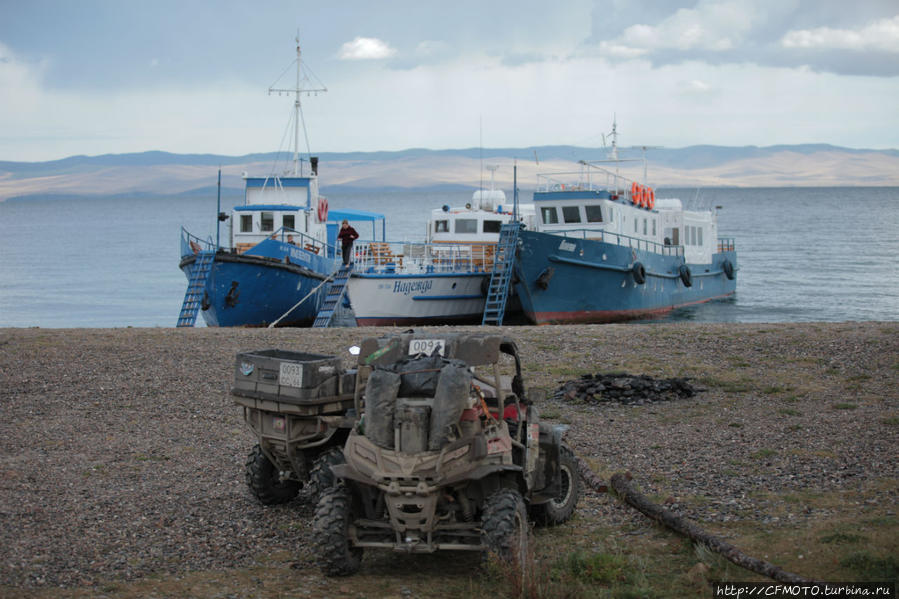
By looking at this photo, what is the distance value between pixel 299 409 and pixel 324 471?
561 millimetres

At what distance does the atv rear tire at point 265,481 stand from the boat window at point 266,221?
69.2 feet

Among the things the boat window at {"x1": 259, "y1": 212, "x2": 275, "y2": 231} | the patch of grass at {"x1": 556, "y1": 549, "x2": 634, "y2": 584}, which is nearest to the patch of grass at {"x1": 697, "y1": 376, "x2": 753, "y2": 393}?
the patch of grass at {"x1": 556, "y1": 549, "x2": 634, "y2": 584}

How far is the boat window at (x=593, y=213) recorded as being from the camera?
29.4m

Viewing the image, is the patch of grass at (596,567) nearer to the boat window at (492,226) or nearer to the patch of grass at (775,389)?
the patch of grass at (775,389)

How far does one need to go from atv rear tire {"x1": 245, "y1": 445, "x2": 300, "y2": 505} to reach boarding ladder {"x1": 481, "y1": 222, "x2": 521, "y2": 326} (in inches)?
718

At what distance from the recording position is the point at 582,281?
28062mm

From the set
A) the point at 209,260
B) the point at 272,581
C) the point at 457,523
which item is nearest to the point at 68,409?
the point at 272,581

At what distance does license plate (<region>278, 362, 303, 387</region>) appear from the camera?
24.9 ft

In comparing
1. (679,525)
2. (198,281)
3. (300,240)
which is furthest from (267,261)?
(679,525)

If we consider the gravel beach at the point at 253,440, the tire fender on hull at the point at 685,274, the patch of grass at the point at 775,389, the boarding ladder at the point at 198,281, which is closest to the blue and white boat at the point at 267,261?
the boarding ladder at the point at 198,281

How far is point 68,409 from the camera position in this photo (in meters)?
12.8

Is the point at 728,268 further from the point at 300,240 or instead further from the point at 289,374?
the point at 289,374

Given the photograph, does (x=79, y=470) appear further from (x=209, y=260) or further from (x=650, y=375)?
(x=209, y=260)

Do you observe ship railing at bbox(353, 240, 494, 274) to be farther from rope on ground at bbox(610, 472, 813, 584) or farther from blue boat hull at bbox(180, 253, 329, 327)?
rope on ground at bbox(610, 472, 813, 584)
